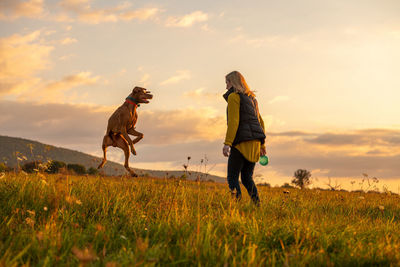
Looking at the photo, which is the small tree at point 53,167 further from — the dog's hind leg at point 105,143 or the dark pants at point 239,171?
the dark pants at point 239,171

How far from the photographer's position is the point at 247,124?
240 inches

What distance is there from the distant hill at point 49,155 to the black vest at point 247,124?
2.99 feet

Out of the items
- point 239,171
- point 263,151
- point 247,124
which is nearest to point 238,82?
point 247,124

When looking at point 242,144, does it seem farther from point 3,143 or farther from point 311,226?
point 3,143

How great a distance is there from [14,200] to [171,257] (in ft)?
9.43

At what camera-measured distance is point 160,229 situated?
3.67 m

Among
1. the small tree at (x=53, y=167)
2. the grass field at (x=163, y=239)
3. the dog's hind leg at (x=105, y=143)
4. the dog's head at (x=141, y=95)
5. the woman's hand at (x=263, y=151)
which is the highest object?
the dog's head at (x=141, y=95)

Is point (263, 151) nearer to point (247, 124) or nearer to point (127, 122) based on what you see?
point (247, 124)

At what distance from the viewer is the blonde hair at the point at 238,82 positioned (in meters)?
6.20

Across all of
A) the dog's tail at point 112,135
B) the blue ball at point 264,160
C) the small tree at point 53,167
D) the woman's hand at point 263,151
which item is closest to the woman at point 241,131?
the woman's hand at point 263,151

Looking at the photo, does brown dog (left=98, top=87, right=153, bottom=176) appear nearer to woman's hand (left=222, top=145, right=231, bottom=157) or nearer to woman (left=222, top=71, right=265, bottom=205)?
woman (left=222, top=71, right=265, bottom=205)

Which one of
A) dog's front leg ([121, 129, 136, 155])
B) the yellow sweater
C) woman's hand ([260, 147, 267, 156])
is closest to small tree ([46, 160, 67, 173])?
dog's front leg ([121, 129, 136, 155])

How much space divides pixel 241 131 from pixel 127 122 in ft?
17.3

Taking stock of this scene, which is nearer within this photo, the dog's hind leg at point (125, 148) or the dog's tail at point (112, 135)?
the dog's hind leg at point (125, 148)
